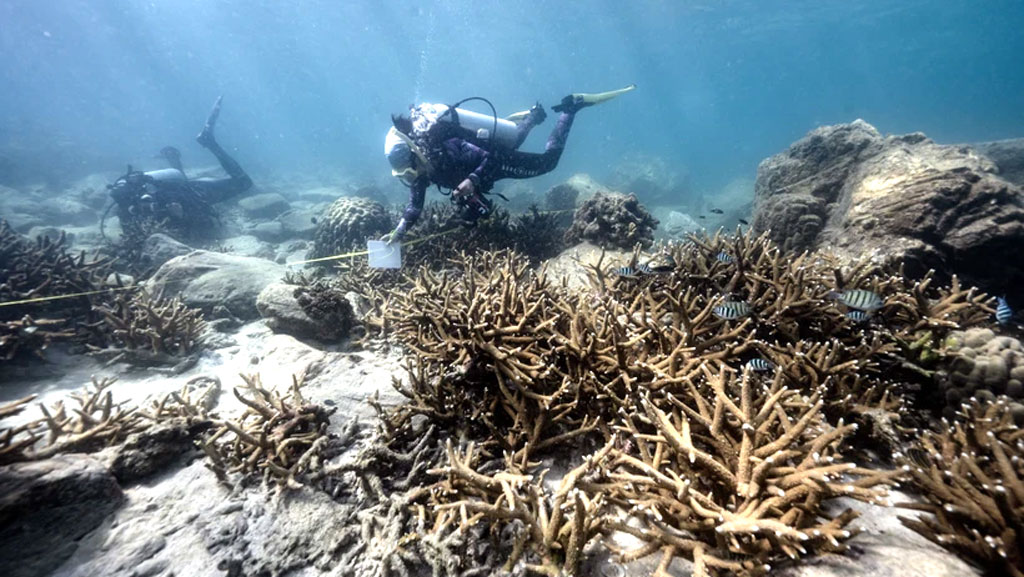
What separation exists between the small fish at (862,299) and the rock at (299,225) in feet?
47.1

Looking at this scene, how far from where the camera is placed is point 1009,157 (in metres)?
12.2

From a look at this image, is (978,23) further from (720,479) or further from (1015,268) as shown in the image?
(720,479)

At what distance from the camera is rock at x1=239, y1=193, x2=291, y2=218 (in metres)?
17.5

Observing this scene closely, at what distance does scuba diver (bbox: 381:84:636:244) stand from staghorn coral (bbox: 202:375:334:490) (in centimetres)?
331

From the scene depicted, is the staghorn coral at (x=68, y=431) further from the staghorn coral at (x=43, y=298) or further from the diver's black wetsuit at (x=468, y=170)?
the diver's black wetsuit at (x=468, y=170)

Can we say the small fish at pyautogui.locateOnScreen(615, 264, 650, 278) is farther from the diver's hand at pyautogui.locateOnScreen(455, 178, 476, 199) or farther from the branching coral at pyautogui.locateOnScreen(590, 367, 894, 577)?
the diver's hand at pyautogui.locateOnScreen(455, 178, 476, 199)

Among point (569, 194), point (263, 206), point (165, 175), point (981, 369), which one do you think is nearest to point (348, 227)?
point (165, 175)

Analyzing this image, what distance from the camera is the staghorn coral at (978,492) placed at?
1.57 meters

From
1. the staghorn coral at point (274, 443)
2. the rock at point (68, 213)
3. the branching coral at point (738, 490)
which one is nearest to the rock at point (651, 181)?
the staghorn coral at point (274, 443)

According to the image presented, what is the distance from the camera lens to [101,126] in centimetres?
6556

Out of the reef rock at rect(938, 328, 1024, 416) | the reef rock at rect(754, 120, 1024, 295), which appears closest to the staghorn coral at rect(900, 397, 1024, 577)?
the reef rock at rect(938, 328, 1024, 416)

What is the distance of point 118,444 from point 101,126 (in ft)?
311

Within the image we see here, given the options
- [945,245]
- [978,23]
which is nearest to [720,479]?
[945,245]

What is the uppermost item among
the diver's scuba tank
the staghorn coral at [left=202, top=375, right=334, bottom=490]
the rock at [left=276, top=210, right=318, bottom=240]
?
the diver's scuba tank
